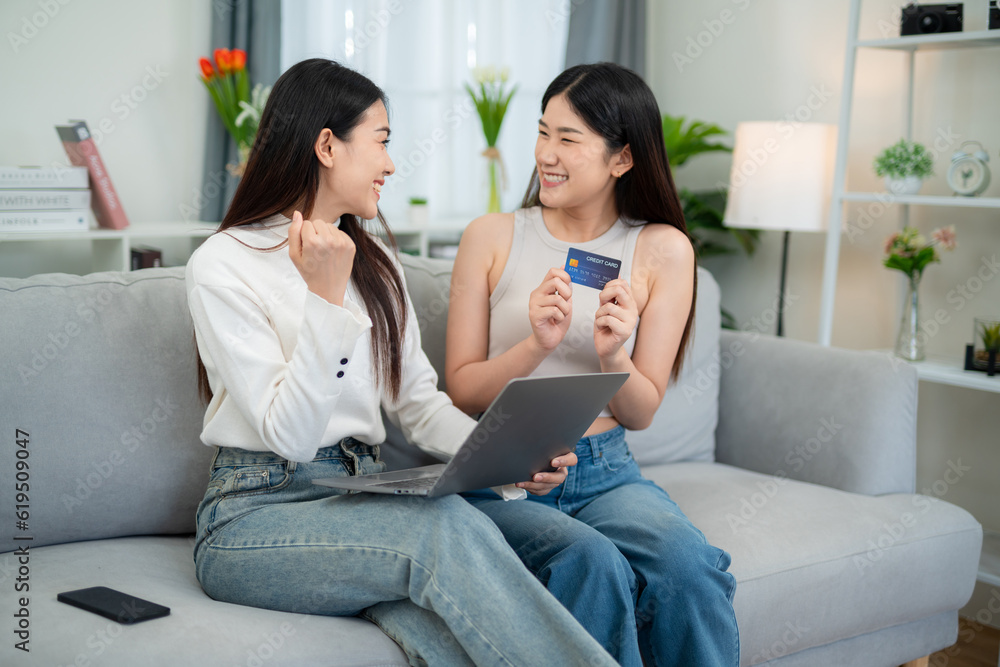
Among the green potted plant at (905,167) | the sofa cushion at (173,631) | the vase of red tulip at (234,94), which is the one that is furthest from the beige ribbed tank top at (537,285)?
the vase of red tulip at (234,94)

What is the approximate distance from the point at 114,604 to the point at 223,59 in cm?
210

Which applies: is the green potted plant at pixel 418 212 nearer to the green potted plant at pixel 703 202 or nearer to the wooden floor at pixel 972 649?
the green potted plant at pixel 703 202

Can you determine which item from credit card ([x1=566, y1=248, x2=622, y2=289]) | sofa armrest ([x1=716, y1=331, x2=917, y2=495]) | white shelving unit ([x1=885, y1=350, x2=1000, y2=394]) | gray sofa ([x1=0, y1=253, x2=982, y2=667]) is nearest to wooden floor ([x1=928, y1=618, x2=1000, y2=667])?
gray sofa ([x1=0, y1=253, x2=982, y2=667])

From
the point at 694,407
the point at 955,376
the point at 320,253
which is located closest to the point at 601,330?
the point at 320,253

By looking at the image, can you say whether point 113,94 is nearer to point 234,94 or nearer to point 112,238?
point 234,94

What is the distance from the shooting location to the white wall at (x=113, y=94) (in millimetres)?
2604

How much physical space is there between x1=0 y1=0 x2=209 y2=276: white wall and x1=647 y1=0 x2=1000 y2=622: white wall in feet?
6.01

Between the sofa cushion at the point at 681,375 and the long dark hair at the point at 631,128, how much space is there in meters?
0.33

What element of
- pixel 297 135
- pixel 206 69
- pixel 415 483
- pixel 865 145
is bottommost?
pixel 415 483

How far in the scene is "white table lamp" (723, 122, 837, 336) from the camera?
2.59 meters

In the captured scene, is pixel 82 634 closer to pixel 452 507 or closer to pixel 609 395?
pixel 452 507

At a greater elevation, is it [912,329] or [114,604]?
[912,329]

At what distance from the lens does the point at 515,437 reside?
1147 millimetres

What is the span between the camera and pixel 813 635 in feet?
5.14
